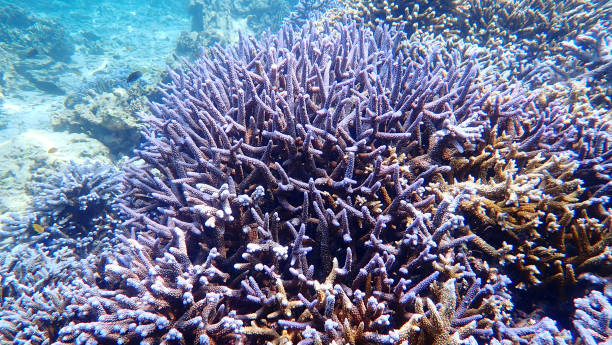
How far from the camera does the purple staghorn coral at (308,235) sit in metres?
1.95

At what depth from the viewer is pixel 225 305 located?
2.17 m

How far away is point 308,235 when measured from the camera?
243cm

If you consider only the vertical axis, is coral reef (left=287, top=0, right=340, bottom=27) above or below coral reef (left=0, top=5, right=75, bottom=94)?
above

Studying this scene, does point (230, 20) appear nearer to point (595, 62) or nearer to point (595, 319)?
point (595, 62)

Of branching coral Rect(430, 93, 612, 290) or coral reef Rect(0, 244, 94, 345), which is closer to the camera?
branching coral Rect(430, 93, 612, 290)

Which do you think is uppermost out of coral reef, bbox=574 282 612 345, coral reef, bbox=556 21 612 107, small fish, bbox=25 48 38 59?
coral reef, bbox=556 21 612 107

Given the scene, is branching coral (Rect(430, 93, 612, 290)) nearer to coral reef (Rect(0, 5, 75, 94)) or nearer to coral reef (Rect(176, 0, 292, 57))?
coral reef (Rect(176, 0, 292, 57))

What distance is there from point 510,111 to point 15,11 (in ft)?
81.8

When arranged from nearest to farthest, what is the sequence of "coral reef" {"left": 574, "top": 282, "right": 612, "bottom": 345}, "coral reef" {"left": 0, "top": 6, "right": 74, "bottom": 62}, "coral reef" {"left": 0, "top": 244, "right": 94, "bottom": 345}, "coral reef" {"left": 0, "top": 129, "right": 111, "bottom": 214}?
"coral reef" {"left": 574, "top": 282, "right": 612, "bottom": 345} → "coral reef" {"left": 0, "top": 244, "right": 94, "bottom": 345} → "coral reef" {"left": 0, "top": 129, "right": 111, "bottom": 214} → "coral reef" {"left": 0, "top": 6, "right": 74, "bottom": 62}

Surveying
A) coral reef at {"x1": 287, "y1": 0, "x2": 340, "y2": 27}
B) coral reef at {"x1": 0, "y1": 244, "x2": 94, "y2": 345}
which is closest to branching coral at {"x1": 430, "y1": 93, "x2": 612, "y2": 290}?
coral reef at {"x1": 0, "y1": 244, "x2": 94, "y2": 345}

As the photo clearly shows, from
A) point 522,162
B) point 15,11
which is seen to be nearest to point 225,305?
point 522,162

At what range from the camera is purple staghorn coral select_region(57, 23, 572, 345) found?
6.41 ft

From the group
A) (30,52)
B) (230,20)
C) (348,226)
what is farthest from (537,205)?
(30,52)

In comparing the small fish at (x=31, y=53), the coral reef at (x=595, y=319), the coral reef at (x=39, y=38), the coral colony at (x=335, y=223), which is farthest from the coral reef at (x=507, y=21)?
the coral reef at (x=39, y=38)
